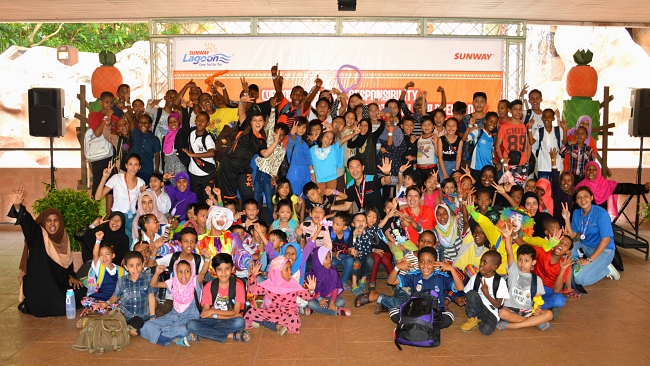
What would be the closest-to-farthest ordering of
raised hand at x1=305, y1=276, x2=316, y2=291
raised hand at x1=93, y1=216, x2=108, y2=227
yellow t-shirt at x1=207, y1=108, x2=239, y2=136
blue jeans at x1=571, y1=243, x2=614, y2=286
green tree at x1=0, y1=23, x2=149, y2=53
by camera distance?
raised hand at x1=305, y1=276, x2=316, y2=291
raised hand at x1=93, y1=216, x2=108, y2=227
blue jeans at x1=571, y1=243, x2=614, y2=286
yellow t-shirt at x1=207, y1=108, x2=239, y2=136
green tree at x1=0, y1=23, x2=149, y2=53

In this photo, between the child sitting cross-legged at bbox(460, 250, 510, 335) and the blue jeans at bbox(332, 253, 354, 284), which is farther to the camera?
the blue jeans at bbox(332, 253, 354, 284)

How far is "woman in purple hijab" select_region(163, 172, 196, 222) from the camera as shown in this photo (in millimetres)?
7113

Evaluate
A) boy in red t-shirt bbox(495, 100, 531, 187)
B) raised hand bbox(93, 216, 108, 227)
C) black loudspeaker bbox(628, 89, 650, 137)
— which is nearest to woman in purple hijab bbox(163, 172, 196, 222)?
raised hand bbox(93, 216, 108, 227)

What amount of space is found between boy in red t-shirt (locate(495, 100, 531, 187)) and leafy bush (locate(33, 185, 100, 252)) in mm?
4868

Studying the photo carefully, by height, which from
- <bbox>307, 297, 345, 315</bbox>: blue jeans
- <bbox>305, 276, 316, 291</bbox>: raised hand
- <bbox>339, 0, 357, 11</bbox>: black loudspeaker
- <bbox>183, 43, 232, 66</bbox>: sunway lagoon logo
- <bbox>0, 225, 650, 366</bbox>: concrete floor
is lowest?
<bbox>0, 225, 650, 366</bbox>: concrete floor

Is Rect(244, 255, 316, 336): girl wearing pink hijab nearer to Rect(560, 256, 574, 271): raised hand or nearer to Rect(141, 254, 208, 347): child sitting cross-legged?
Rect(141, 254, 208, 347): child sitting cross-legged

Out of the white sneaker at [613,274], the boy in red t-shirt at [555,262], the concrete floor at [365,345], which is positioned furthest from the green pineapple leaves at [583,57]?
the concrete floor at [365,345]

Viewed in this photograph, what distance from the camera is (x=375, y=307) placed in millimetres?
5996

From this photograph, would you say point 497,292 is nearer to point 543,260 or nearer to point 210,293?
point 543,260

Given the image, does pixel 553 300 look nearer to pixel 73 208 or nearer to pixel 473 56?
pixel 473 56

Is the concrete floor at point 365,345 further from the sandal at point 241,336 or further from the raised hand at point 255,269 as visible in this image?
the raised hand at point 255,269

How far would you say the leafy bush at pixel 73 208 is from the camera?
6.69 meters

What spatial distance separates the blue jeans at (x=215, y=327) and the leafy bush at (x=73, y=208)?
236cm

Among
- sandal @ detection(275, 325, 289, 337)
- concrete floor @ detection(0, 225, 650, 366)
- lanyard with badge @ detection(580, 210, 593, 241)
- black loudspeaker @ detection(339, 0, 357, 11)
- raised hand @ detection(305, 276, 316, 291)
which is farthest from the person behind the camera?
black loudspeaker @ detection(339, 0, 357, 11)
